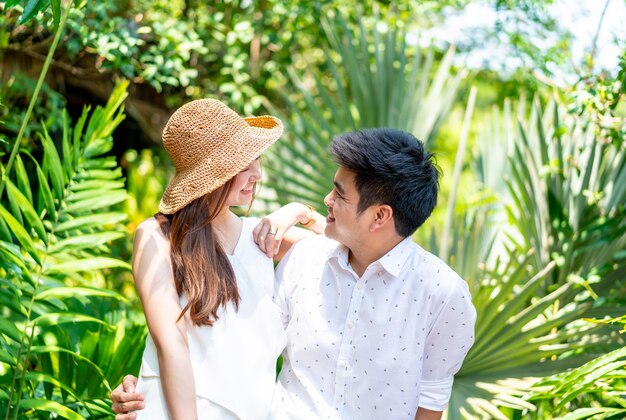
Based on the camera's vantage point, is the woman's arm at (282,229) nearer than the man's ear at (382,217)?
No

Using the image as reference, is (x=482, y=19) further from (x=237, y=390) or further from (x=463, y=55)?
(x=237, y=390)

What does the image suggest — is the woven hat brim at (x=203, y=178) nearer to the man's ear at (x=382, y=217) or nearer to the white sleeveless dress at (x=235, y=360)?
the white sleeveless dress at (x=235, y=360)

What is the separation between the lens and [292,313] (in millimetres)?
2213

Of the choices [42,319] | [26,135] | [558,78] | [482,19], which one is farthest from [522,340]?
[482,19]

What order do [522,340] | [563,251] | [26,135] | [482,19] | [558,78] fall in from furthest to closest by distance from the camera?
1. [482,19]
2. [558,78]
3. [26,135]
4. [563,251]
5. [522,340]

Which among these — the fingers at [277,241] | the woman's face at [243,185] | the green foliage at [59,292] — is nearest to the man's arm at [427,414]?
the fingers at [277,241]

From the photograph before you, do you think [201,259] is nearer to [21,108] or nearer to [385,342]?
[385,342]

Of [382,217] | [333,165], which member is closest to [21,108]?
[333,165]

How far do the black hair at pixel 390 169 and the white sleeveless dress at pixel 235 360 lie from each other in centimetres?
37

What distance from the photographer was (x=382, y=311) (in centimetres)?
212

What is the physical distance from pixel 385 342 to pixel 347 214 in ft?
1.17

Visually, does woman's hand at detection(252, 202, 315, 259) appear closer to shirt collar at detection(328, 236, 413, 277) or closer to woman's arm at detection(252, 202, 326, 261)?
woman's arm at detection(252, 202, 326, 261)

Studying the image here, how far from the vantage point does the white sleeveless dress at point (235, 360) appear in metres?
1.96

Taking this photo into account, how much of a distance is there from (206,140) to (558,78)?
300 cm
